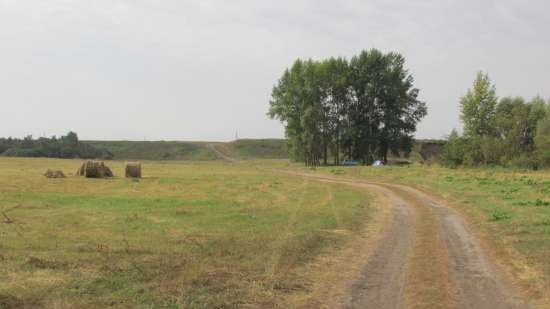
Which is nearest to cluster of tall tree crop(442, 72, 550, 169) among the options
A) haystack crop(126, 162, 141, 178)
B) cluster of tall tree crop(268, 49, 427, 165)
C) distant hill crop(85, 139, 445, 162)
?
cluster of tall tree crop(268, 49, 427, 165)

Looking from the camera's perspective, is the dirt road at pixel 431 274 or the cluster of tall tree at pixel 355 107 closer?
the dirt road at pixel 431 274

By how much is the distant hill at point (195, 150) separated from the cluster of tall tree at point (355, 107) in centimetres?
4862

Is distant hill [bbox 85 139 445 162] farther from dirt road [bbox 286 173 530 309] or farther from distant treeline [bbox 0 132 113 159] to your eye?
dirt road [bbox 286 173 530 309]

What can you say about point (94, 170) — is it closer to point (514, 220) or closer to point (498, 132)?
point (514, 220)

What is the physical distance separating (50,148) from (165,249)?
340 ft

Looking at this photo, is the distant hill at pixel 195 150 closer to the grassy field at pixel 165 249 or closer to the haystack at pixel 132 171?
the haystack at pixel 132 171

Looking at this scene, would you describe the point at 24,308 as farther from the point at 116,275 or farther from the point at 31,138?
the point at 31,138

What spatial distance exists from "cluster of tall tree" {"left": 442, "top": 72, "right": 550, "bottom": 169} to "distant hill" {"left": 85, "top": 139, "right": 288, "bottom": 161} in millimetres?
61508

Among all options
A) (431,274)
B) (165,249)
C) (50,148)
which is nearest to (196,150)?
(50,148)

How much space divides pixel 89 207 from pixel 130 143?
13389cm

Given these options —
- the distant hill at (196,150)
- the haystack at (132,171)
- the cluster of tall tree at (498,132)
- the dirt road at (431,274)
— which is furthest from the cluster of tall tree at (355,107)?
the dirt road at (431,274)

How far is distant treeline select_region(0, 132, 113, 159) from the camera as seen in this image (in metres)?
103

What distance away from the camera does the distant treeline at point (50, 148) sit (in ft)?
337

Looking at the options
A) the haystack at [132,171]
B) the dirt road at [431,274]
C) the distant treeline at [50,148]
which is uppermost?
the distant treeline at [50,148]
